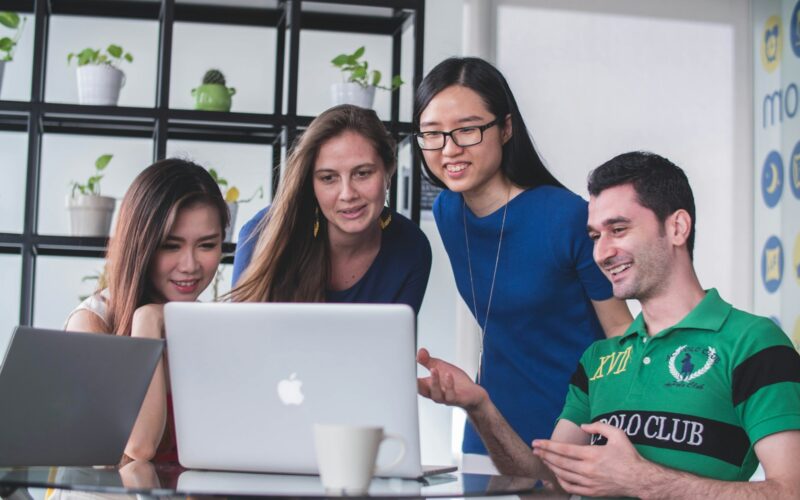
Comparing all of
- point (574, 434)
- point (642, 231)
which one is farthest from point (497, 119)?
point (574, 434)

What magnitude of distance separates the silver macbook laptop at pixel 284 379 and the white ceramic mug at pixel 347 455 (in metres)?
0.14

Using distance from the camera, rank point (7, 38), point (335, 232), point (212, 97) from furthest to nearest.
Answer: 1. point (212, 97)
2. point (7, 38)
3. point (335, 232)

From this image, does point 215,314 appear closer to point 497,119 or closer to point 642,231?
point 642,231

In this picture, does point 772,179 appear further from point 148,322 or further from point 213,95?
point 148,322

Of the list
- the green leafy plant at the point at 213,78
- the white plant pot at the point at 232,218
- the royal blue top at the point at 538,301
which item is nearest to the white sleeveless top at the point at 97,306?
the royal blue top at the point at 538,301

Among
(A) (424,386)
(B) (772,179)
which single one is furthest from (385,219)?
(B) (772,179)

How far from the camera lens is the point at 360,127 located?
7.43ft

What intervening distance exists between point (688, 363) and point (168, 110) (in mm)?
2199

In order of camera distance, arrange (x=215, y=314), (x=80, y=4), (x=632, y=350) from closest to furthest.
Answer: (x=215, y=314) < (x=632, y=350) < (x=80, y=4)

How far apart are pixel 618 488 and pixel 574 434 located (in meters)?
0.39

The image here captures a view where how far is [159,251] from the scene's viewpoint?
2.11 m

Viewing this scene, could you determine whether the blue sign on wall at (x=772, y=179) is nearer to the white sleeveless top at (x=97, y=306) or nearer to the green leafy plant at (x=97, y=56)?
the green leafy plant at (x=97, y=56)

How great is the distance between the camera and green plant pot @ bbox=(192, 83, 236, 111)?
3438mm

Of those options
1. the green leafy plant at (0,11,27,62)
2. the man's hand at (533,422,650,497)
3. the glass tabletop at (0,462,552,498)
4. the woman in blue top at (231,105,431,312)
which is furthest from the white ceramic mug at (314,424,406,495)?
the green leafy plant at (0,11,27,62)
